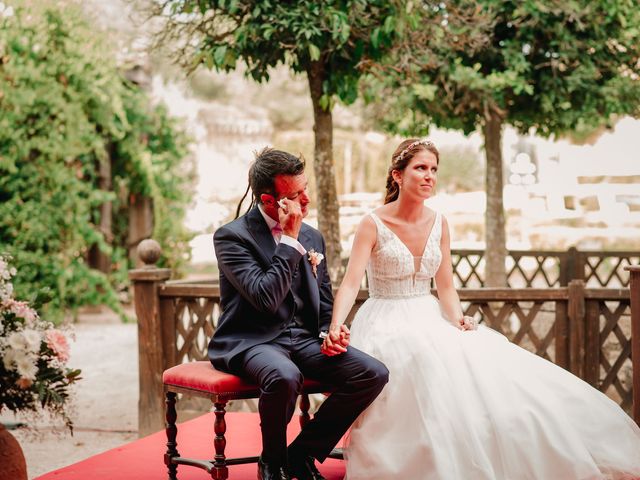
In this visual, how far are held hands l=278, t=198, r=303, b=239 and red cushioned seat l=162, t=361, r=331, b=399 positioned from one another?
64 cm

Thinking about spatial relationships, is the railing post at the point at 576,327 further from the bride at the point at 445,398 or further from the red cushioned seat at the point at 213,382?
the red cushioned seat at the point at 213,382

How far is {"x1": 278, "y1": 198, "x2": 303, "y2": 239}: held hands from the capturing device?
3441 millimetres

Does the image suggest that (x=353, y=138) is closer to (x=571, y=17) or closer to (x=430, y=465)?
(x=571, y=17)

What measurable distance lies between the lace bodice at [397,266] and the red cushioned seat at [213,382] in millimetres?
609

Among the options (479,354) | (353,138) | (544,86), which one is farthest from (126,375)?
(353,138)

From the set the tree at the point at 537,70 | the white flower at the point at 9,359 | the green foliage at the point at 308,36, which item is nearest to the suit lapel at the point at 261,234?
the white flower at the point at 9,359

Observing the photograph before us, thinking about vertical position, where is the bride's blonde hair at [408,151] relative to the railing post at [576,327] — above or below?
above

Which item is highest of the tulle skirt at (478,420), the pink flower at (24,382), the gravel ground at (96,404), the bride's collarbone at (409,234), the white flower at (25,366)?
the bride's collarbone at (409,234)

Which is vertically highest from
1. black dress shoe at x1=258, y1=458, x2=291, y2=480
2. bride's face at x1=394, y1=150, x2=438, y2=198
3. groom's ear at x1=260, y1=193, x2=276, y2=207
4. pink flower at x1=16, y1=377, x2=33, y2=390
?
bride's face at x1=394, y1=150, x2=438, y2=198

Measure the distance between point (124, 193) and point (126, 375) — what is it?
3.90 meters

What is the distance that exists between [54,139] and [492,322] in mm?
6080

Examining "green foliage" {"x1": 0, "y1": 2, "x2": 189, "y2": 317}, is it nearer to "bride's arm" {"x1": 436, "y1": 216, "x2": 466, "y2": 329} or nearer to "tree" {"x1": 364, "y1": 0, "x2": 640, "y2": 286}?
"tree" {"x1": 364, "y1": 0, "x2": 640, "y2": 286}

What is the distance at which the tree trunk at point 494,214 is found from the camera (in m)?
9.09

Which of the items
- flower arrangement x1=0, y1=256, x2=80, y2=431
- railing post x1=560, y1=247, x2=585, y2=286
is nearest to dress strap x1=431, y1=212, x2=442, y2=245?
flower arrangement x1=0, y1=256, x2=80, y2=431
